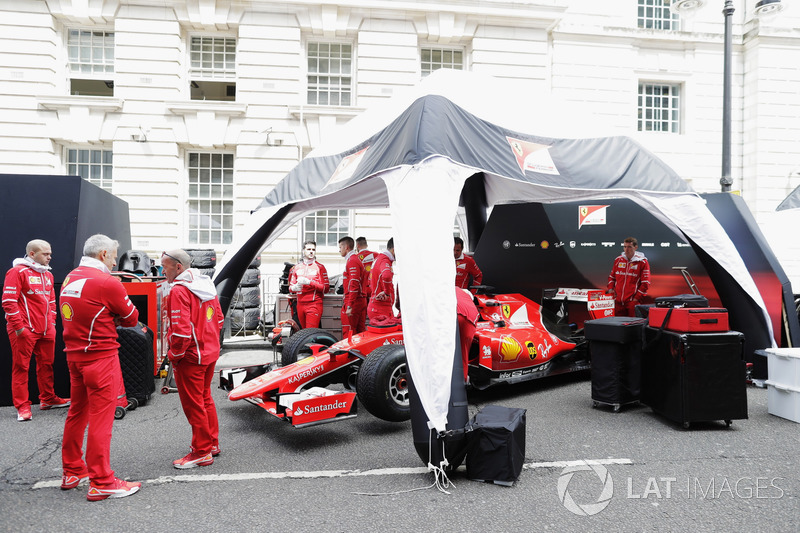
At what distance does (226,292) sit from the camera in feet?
23.8

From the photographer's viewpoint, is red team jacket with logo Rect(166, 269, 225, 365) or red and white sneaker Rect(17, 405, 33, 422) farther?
red and white sneaker Rect(17, 405, 33, 422)

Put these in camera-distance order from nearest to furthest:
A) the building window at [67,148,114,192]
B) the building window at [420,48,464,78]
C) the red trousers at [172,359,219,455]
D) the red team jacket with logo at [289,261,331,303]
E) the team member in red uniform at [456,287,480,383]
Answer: the red trousers at [172,359,219,455], the team member in red uniform at [456,287,480,383], the red team jacket with logo at [289,261,331,303], the building window at [67,148,114,192], the building window at [420,48,464,78]

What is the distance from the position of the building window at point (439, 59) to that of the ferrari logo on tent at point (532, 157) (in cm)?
1060

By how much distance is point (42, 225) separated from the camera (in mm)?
6684

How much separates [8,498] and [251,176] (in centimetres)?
1137

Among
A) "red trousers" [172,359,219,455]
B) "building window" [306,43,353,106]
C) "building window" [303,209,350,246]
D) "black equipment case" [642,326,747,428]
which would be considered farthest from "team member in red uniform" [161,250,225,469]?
"building window" [306,43,353,106]

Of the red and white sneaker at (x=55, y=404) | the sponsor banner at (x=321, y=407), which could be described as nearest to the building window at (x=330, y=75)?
the red and white sneaker at (x=55, y=404)

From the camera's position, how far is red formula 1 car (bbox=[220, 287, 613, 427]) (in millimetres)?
5164

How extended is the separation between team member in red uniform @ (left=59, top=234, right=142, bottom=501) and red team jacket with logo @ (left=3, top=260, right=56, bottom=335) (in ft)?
8.02

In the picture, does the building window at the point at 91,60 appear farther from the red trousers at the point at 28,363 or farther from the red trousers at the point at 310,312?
the red trousers at the point at 28,363

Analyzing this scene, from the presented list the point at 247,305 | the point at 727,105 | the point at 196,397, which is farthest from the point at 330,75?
the point at 196,397

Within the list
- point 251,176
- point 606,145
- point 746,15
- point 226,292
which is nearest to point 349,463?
point 226,292

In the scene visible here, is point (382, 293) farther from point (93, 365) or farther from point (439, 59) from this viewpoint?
point (439, 59)

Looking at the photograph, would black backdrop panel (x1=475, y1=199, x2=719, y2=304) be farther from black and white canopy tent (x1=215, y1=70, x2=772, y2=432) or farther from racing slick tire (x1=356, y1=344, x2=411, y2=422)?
racing slick tire (x1=356, y1=344, x2=411, y2=422)
